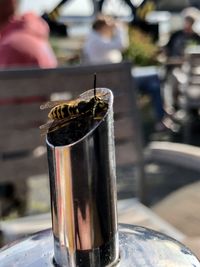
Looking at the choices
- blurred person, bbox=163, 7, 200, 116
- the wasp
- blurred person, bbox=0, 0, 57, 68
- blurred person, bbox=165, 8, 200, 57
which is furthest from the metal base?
blurred person, bbox=165, 8, 200, 57

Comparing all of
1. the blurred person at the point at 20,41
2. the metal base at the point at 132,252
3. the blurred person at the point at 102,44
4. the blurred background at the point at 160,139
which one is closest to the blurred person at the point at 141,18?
the blurred background at the point at 160,139

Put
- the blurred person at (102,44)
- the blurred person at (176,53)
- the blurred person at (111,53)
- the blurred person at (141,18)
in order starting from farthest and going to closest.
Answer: the blurred person at (141,18) → the blurred person at (176,53) → the blurred person at (102,44) → the blurred person at (111,53)

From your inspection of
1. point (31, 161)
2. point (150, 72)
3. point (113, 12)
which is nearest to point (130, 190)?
point (31, 161)

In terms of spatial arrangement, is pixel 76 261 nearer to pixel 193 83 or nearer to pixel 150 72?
pixel 193 83

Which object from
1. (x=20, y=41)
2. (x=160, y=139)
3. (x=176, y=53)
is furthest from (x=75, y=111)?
(x=176, y=53)

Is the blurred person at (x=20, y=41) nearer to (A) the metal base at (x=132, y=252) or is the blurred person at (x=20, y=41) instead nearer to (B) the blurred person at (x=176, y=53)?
(A) the metal base at (x=132, y=252)

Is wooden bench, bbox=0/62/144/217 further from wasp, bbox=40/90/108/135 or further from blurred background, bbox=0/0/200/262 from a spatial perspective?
wasp, bbox=40/90/108/135

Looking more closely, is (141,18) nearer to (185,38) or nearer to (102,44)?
(185,38)
